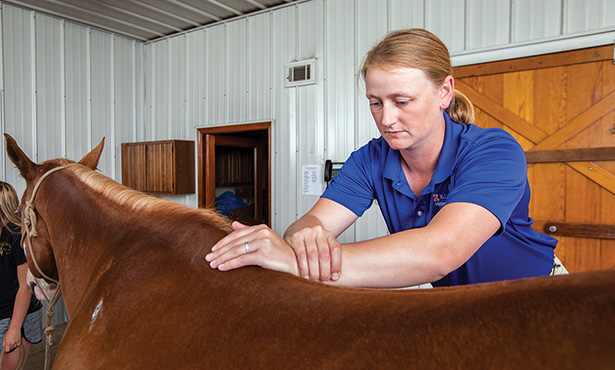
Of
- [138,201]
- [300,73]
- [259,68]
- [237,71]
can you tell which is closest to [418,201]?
[138,201]

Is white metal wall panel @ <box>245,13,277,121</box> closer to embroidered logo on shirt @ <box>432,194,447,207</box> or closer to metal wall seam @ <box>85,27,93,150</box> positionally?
metal wall seam @ <box>85,27,93,150</box>

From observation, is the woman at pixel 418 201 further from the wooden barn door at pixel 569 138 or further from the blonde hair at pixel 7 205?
the blonde hair at pixel 7 205

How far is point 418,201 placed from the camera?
1208 mm

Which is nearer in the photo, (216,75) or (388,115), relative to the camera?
(388,115)

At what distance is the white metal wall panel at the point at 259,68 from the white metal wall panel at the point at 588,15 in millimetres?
2786

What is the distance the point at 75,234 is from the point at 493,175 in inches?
48.1

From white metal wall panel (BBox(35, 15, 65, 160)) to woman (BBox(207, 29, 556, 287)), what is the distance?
440cm

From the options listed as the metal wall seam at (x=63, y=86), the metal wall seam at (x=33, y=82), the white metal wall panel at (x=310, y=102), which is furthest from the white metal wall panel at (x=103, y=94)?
the white metal wall panel at (x=310, y=102)

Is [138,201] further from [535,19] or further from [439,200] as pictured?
[535,19]

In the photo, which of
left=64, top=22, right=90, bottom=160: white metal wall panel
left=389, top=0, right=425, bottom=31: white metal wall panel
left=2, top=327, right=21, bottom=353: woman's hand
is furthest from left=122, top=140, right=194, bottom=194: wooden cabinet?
left=389, top=0, right=425, bottom=31: white metal wall panel

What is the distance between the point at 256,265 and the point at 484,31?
3127 millimetres

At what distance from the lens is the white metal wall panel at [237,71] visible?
4.45m

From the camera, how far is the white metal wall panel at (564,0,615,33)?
103 inches

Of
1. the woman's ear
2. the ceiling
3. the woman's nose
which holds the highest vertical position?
the ceiling
